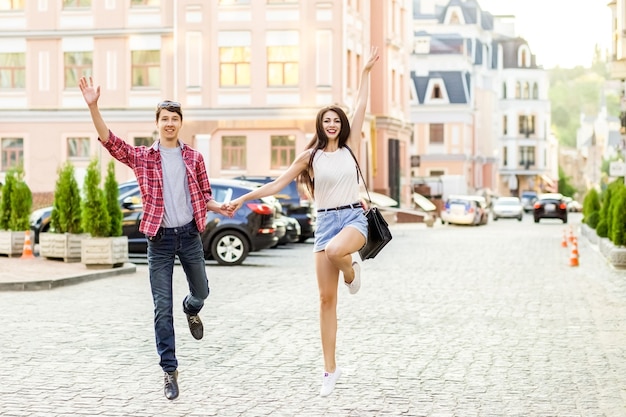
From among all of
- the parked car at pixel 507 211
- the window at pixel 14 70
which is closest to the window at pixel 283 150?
Result: the window at pixel 14 70

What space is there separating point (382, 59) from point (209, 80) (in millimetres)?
12347

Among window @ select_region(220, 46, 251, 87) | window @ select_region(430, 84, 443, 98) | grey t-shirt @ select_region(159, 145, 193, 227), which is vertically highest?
window @ select_region(430, 84, 443, 98)

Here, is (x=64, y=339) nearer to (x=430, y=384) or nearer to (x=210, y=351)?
(x=210, y=351)

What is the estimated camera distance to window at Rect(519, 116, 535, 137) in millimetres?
118562

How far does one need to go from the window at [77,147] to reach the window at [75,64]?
223cm

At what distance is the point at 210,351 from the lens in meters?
11.1

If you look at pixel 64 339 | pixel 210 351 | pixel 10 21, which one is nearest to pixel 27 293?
pixel 64 339

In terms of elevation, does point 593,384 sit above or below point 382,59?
below

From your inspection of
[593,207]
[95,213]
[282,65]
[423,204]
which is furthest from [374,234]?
[423,204]

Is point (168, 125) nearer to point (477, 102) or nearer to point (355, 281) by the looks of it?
point (355, 281)

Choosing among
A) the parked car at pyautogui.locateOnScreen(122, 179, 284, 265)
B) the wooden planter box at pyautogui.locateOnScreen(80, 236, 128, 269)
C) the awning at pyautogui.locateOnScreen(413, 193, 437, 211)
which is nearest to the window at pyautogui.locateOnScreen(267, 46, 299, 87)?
the awning at pyautogui.locateOnScreen(413, 193, 437, 211)

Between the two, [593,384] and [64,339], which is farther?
[64,339]

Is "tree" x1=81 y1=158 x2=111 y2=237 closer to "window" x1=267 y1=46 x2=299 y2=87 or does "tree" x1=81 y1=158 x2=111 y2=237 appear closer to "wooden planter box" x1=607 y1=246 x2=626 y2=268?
"wooden planter box" x1=607 y1=246 x2=626 y2=268

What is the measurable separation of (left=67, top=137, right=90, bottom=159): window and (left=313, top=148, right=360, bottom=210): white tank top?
4574 cm
